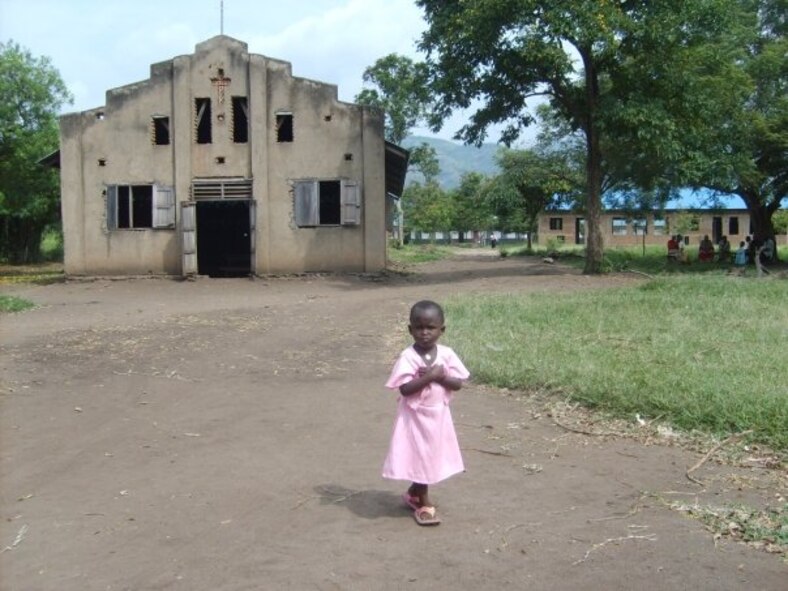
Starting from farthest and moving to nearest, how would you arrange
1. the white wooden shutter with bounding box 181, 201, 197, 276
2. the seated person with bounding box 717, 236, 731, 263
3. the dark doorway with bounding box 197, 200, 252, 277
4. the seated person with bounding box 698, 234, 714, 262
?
1. the seated person with bounding box 717, 236, 731, 263
2. the seated person with bounding box 698, 234, 714, 262
3. the dark doorway with bounding box 197, 200, 252, 277
4. the white wooden shutter with bounding box 181, 201, 197, 276

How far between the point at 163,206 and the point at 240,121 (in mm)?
3193

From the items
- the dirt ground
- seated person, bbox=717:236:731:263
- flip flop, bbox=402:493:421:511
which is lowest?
the dirt ground

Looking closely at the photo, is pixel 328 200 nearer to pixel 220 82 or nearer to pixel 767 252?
pixel 220 82

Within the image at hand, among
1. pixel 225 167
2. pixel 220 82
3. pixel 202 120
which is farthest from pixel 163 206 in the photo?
pixel 220 82

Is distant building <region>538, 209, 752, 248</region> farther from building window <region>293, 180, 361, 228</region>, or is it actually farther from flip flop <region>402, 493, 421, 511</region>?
flip flop <region>402, 493, 421, 511</region>

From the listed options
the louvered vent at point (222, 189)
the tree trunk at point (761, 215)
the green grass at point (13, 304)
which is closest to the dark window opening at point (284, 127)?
the louvered vent at point (222, 189)

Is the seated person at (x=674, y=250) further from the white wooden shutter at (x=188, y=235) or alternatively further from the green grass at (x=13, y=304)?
the green grass at (x=13, y=304)

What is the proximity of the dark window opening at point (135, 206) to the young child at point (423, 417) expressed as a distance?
19.0 m

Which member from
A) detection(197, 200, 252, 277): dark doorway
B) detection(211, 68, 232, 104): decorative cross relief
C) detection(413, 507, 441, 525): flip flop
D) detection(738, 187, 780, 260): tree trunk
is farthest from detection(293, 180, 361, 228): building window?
detection(413, 507, 441, 525): flip flop

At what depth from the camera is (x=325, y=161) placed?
21.6 meters

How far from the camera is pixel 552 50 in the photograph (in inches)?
711

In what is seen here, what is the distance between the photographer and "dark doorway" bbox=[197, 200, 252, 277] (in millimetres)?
27438

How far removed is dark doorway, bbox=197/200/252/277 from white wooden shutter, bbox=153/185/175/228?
15.9ft

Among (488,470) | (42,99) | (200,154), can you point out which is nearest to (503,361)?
(488,470)
